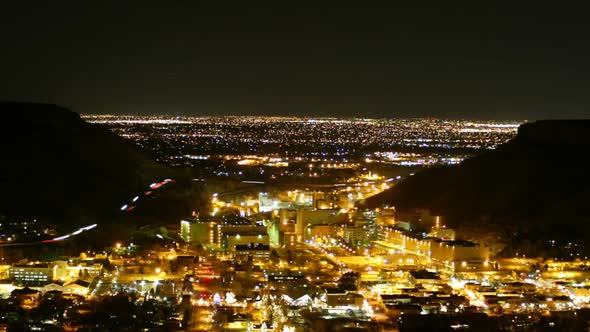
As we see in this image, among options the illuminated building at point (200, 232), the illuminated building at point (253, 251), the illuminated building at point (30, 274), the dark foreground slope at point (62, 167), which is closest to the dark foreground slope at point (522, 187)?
the illuminated building at point (253, 251)

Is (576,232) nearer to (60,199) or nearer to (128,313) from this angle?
(128,313)

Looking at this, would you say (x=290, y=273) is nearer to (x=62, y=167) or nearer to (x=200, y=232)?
(x=200, y=232)

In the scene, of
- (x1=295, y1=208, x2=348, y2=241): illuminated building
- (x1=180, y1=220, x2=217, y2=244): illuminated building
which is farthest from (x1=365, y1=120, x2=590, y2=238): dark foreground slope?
(x1=180, y1=220, x2=217, y2=244): illuminated building

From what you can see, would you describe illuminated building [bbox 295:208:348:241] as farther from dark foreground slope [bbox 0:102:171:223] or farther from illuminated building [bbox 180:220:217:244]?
dark foreground slope [bbox 0:102:171:223]

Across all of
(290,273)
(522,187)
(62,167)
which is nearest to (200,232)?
(290,273)

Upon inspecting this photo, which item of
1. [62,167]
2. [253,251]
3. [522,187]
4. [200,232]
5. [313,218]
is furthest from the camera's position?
[62,167]

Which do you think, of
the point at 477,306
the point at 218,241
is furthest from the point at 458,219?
the point at 477,306
